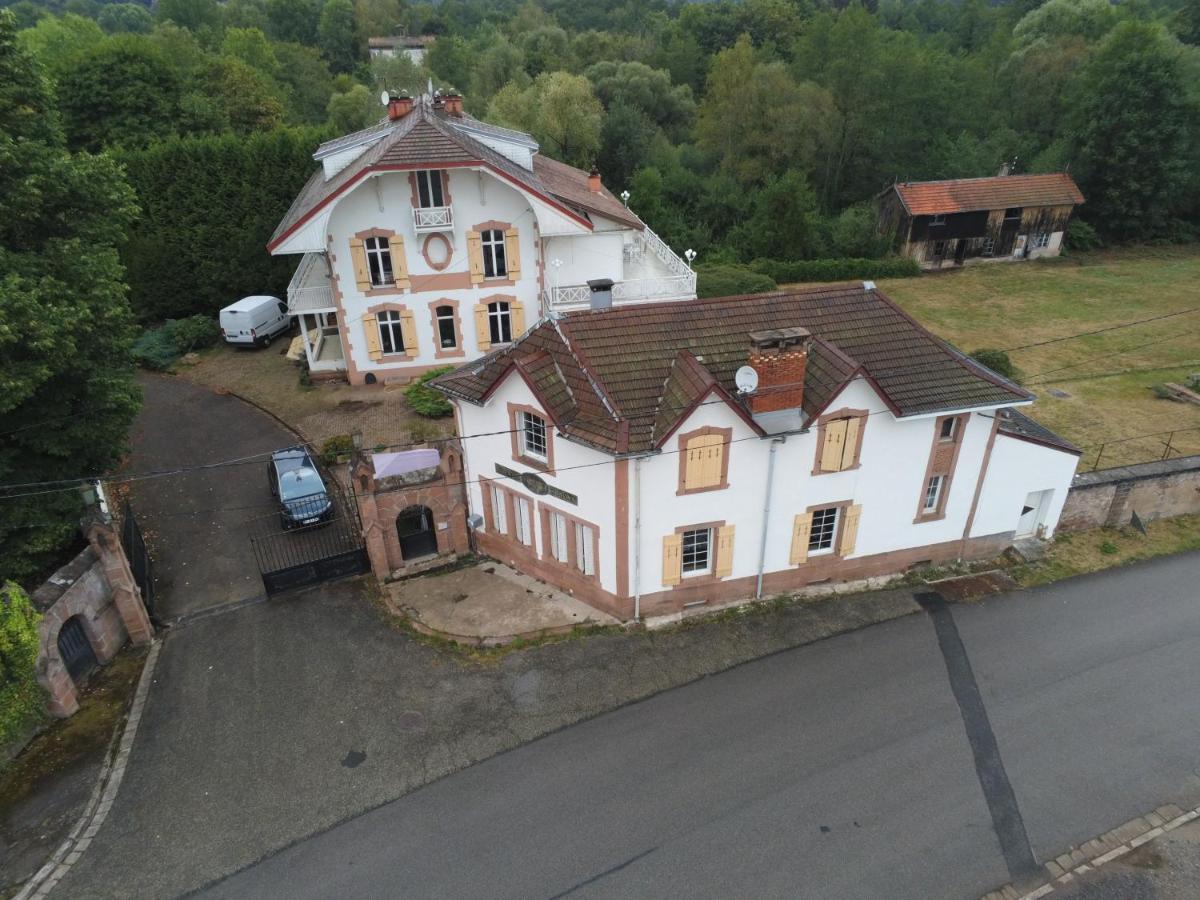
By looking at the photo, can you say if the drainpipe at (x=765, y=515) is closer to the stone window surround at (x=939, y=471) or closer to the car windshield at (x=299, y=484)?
the stone window surround at (x=939, y=471)

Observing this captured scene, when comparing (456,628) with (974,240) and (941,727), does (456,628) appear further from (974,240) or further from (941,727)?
(974,240)

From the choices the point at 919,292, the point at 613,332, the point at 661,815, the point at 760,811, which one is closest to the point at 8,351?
the point at 613,332

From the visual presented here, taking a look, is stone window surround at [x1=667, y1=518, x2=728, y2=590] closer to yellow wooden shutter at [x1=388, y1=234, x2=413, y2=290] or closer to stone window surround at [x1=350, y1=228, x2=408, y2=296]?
yellow wooden shutter at [x1=388, y1=234, x2=413, y2=290]

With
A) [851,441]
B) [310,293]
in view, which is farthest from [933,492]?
[310,293]

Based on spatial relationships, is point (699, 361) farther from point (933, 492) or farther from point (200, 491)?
point (200, 491)

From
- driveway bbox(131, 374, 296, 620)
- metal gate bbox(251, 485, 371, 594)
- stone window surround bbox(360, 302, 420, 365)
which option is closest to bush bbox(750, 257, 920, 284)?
stone window surround bbox(360, 302, 420, 365)

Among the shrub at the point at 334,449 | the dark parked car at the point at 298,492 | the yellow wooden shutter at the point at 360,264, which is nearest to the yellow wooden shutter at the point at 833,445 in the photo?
the dark parked car at the point at 298,492
